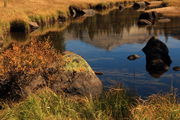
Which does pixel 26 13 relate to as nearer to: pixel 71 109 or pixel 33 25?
pixel 33 25

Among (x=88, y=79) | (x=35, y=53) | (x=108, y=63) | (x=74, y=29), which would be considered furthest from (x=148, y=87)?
(x=74, y=29)

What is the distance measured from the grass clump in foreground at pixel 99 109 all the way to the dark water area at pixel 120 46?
8.49ft

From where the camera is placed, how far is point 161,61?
31500mm

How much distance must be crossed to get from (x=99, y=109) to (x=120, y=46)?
2972 centimetres

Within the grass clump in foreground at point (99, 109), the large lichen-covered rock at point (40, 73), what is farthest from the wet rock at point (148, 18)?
the grass clump in foreground at point (99, 109)

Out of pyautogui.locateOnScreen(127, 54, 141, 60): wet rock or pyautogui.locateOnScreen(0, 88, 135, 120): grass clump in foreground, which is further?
pyautogui.locateOnScreen(127, 54, 141, 60): wet rock

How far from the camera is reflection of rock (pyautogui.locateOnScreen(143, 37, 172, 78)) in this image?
30239 millimetres

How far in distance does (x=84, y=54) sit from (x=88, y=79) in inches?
702

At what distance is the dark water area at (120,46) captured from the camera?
26441 mm

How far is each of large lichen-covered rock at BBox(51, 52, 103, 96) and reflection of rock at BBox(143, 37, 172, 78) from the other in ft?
31.4

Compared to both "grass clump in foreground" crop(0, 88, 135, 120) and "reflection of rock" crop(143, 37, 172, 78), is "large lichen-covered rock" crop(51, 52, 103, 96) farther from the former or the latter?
"reflection of rock" crop(143, 37, 172, 78)

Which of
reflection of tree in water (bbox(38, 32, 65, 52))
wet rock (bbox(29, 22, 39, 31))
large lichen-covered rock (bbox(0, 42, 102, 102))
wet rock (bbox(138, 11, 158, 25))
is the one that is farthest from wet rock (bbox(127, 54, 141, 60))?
wet rock (bbox(138, 11, 158, 25))

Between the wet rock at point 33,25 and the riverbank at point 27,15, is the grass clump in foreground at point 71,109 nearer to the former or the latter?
the riverbank at point 27,15

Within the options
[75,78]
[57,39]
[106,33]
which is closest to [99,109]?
[75,78]
